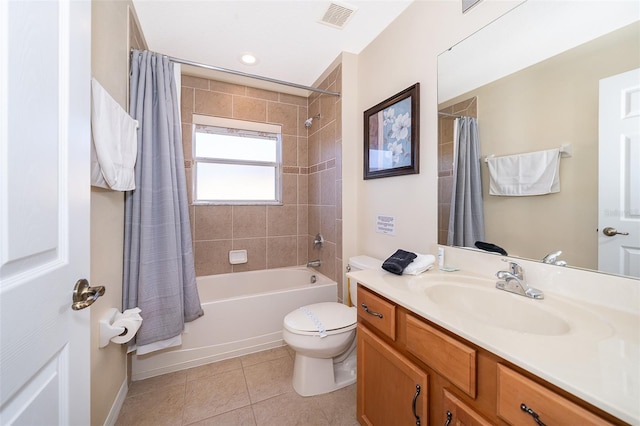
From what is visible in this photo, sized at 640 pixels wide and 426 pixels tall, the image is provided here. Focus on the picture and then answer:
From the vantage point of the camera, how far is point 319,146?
2.65 metres

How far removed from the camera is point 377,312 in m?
1.12

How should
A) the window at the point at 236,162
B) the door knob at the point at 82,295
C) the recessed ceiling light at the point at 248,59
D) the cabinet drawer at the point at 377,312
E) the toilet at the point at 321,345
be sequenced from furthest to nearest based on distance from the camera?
1. the window at the point at 236,162
2. the recessed ceiling light at the point at 248,59
3. the toilet at the point at 321,345
4. the cabinet drawer at the point at 377,312
5. the door knob at the point at 82,295

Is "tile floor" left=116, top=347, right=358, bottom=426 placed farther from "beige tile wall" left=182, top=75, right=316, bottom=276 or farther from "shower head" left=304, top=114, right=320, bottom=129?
"shower head" left=304, top=114, right=320, bottom=129

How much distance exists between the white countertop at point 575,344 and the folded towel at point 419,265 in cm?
21

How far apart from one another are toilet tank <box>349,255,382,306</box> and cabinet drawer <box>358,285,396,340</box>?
1.80ft

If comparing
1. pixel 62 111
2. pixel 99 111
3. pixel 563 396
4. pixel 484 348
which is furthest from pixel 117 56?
pixel 563 396

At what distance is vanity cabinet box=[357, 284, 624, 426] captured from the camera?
570 millimetres

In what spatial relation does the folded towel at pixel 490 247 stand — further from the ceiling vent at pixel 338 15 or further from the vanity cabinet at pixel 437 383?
the ceiling vent at pixel 338 15

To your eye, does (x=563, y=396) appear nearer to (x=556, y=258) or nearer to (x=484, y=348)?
(x=484, y=348)

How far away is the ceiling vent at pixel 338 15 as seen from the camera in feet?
5.30

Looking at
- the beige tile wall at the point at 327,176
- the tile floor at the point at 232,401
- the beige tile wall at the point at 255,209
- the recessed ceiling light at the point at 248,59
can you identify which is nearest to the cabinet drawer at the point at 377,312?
the tile floor at the point at 232,401

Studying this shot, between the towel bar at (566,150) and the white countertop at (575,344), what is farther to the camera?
the towel bar at (566,150)

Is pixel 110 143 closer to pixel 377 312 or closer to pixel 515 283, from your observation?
pixel 377 312

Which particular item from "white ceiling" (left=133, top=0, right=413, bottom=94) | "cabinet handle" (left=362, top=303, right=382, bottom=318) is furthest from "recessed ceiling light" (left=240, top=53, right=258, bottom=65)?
"cabinet handle" (left=362, top=303, right=382, bottom=318)
